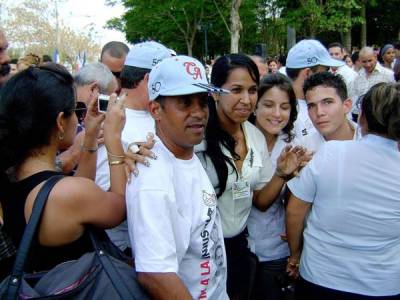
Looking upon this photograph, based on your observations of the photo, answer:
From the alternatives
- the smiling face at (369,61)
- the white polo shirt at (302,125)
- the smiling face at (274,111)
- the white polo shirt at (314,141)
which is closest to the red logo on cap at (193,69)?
the smiling face at (274,111)

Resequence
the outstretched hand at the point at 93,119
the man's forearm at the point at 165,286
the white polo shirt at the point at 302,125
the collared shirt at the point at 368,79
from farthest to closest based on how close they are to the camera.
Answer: the collared shirt at the point at 368,79, the white polo shirt at the point at 302,125, the outstretched hand at the point at 93,119, the man's forearm at the point at 165,286

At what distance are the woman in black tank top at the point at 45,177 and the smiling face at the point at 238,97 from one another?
86 cm

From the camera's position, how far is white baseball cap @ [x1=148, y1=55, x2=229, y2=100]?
5.55ft

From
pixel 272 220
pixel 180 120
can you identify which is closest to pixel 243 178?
pixel 272 220

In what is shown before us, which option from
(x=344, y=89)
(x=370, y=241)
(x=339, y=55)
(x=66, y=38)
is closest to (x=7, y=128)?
(x=370, y=241)

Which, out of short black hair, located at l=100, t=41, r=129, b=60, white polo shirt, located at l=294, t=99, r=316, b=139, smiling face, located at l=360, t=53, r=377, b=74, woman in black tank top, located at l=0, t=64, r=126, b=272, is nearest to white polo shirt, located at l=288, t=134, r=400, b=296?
woman in black tank top, located at l=0, t=64, r=126, b=272

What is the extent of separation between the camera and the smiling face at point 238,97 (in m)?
2.40

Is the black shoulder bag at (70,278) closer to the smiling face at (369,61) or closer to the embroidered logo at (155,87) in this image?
the embroidered logo at (155,87)

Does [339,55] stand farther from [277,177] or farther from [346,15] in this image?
[346,15]

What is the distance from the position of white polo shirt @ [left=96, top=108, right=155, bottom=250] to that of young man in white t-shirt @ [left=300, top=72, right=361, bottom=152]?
1036 mm

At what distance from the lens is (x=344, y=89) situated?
9.23 ft

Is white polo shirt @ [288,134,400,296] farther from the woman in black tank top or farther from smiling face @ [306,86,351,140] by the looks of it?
the woman in black tank top

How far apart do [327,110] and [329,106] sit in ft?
0.10

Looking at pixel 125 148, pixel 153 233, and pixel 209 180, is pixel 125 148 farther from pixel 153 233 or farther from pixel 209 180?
pixel 153 233
